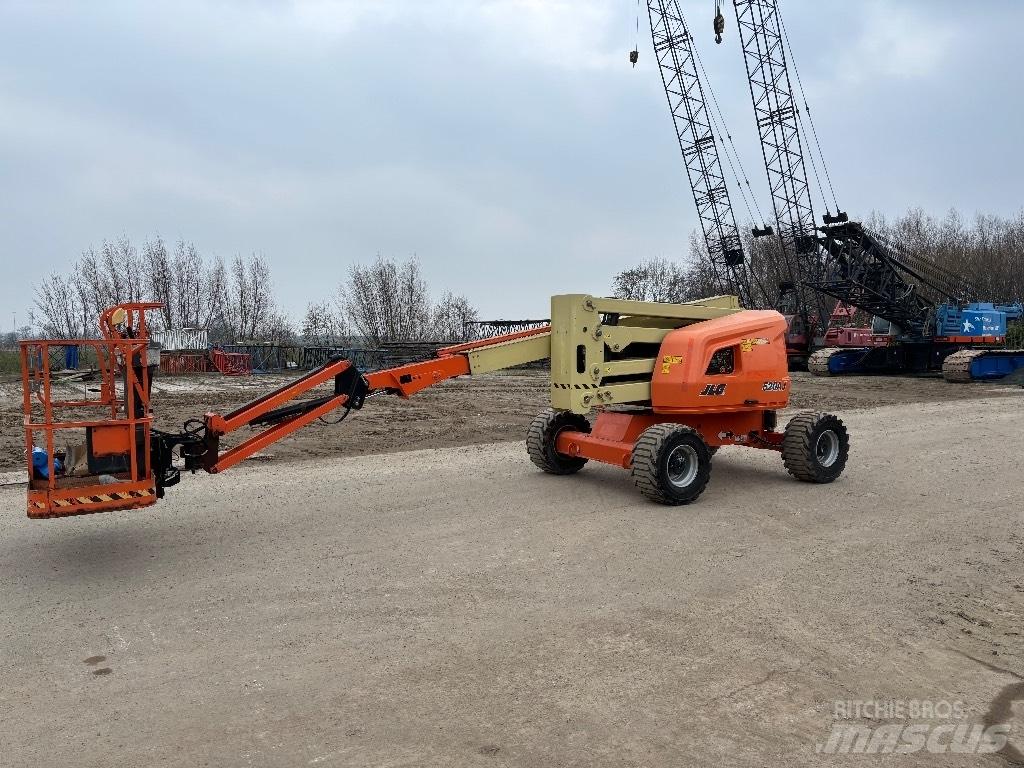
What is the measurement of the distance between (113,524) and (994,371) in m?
26.7

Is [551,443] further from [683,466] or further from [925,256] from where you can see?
[925,256]

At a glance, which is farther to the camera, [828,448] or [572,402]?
[828,448]

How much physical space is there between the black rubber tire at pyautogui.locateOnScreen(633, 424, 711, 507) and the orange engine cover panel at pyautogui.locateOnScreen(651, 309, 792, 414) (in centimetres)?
51

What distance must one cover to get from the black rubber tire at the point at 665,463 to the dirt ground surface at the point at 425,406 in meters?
5.11

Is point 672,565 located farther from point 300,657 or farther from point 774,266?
point 774,266

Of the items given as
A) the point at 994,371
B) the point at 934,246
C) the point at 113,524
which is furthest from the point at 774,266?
the point at 113,524

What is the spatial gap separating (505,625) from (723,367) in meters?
4.46

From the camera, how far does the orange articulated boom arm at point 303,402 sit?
597 centimetres

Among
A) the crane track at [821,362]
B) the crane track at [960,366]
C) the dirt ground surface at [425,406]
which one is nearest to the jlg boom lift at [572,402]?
the dirt ground surface at [425,406]

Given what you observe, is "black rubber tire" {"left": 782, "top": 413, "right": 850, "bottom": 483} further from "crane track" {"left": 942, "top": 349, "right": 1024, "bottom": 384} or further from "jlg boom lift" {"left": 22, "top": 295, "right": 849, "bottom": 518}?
"crane track" {"left": 942, "top": 349, "right": 1024, "bottom": 384}

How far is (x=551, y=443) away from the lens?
8.70 meters

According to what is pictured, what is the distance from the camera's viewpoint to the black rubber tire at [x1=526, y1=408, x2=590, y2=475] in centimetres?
868
